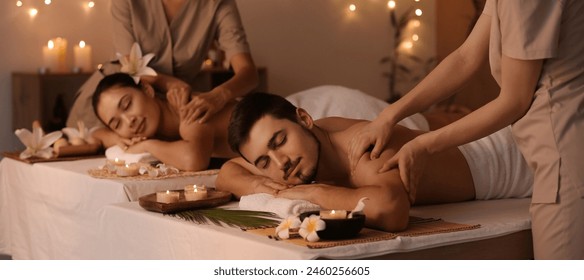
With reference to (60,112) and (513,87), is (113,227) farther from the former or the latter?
(60,112)

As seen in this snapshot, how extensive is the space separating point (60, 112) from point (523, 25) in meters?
3.48

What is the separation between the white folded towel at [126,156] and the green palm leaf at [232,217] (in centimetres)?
94

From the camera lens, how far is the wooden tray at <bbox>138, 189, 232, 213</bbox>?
227 cm

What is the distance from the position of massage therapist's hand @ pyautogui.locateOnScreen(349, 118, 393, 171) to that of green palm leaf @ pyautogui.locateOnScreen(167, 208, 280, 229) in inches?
10.4

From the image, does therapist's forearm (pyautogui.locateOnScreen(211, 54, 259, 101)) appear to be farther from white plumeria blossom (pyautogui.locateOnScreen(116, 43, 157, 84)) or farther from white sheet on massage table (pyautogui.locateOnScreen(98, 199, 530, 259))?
white sheet on massage table (pyautogui.locateOnScreen(98, 199, 530, 259))

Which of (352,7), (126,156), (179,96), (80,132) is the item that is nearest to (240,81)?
(179,96)

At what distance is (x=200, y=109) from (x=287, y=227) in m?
1.38

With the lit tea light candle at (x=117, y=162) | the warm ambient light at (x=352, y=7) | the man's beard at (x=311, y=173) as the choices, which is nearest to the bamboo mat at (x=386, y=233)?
the man's beard at (x=311, y=173)

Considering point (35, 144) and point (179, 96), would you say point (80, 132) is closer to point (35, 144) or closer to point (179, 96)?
point (35, 144)

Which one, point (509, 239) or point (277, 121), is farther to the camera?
point (277, 121)

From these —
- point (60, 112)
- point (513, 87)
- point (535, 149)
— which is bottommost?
point (60, 112)

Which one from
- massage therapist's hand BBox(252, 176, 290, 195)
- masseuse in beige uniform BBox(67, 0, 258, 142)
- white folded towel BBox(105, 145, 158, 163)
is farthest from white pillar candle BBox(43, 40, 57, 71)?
massage therapist's hand BBox(252, 176, 290, 195)

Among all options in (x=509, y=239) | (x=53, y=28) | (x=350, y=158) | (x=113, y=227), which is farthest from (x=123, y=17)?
(x=509, y=239)

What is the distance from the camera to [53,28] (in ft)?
15.8
